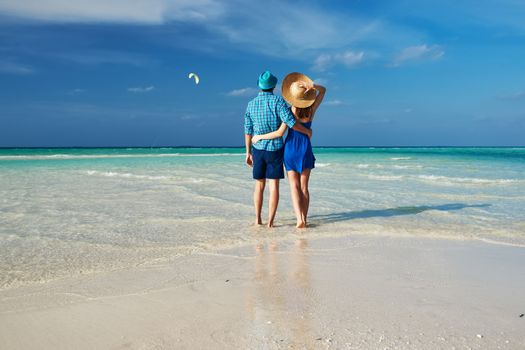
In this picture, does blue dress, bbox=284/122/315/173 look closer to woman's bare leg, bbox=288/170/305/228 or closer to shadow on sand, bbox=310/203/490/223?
woman's bare leg, bbox=288/170/305/228

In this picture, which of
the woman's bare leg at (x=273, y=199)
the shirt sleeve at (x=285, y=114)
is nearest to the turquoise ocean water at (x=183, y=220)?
the woman's bare leg at (x=273, y=199)

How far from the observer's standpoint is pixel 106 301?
3135 millimetres

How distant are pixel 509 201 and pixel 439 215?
2391mm

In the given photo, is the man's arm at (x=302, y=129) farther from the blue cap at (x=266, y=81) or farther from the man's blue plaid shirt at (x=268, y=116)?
the blue cap at (x=266, y=81)

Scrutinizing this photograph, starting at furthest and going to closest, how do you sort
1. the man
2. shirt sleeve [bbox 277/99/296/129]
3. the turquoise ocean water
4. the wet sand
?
1. the man
2. shirt sleeve [bbox 277/99/296/129]
3. the turquoise ocean water
4. the wet sand

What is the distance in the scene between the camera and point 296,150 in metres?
5.97

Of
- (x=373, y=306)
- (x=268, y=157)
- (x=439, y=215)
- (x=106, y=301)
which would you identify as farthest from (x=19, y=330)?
(x=439, y=215)

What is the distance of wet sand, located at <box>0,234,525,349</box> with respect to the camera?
250cm

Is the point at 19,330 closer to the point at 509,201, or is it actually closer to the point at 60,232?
the point at 60,232

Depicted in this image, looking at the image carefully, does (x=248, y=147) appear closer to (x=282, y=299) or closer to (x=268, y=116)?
(x=268, y=116)

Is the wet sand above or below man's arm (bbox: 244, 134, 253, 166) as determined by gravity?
below

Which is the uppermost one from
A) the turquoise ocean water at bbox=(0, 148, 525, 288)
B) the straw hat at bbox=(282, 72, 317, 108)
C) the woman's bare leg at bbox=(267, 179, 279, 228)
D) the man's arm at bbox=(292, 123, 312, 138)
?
the straw hat at bbox=(282, 72, 317, 108)

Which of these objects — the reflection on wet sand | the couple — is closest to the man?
the couple

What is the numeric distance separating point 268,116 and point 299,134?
47cm
